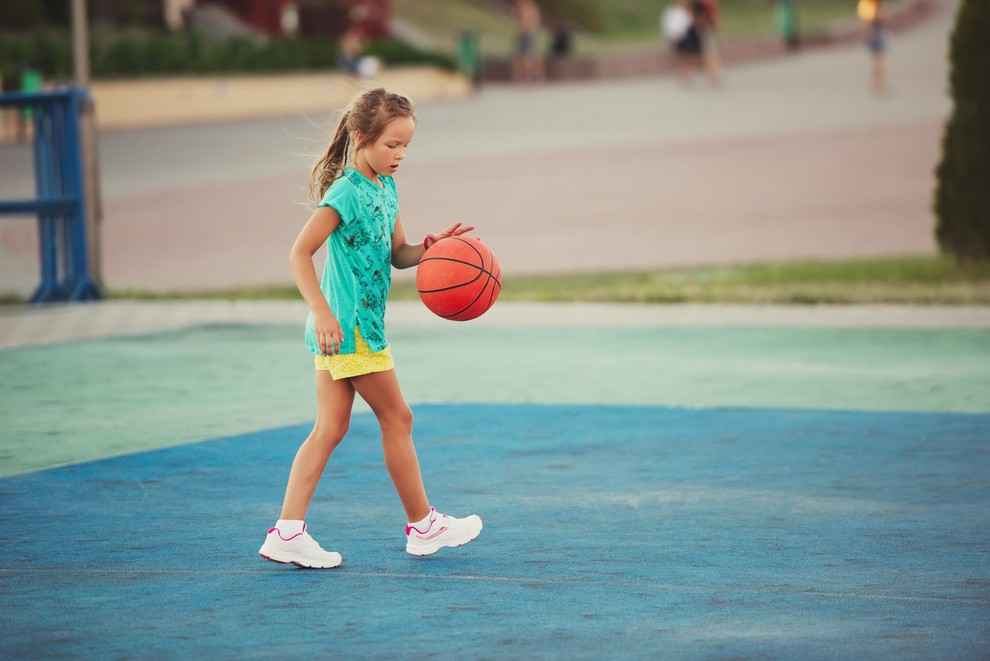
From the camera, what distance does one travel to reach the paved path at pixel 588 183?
19.5 m

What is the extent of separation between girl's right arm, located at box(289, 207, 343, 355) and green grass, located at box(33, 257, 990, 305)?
948 centimetres

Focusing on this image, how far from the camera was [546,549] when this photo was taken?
6.18 meters

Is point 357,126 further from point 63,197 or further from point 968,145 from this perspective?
point 968,145

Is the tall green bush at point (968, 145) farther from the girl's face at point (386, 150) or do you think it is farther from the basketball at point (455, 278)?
the girl's face at point (386, 150)

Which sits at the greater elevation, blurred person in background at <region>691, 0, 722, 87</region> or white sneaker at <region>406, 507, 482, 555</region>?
blurred person in background at <region>691, 0, 722, 87</region>

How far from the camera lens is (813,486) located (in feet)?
24.1

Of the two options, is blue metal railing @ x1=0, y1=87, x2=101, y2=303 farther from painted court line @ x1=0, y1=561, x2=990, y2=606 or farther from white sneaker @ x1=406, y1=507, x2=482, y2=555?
white sneaker @ x1=406, y1=507, x2=482, y2=555

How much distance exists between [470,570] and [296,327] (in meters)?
8.16

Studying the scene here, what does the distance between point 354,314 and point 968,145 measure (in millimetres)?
11711

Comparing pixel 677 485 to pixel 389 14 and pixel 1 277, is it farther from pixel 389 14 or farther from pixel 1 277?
pixel 389 14

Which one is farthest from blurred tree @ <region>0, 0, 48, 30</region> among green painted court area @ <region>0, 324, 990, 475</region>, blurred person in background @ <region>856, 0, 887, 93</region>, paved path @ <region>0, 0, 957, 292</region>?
green painted court area @ <region>0, 324, 990, 475</region>

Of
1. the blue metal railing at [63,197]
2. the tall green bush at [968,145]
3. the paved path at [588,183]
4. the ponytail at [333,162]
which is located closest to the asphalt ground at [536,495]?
the ponytail at [333,162]

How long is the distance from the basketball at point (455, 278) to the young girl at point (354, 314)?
32cm

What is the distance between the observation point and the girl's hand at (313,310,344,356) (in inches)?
228
